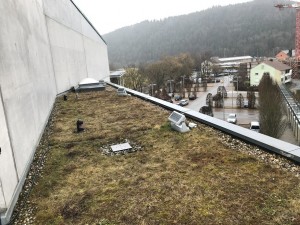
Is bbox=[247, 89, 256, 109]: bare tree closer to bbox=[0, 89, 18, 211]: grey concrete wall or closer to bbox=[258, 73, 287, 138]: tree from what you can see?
bbox=[258, 73, 287, 138]: tree

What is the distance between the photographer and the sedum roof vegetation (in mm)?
2556

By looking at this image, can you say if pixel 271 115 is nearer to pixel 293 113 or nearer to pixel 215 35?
pixel 293 113

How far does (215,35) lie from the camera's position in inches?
4510

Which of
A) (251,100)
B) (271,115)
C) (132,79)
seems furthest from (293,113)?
(132,79)

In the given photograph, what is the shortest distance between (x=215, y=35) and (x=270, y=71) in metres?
77.4

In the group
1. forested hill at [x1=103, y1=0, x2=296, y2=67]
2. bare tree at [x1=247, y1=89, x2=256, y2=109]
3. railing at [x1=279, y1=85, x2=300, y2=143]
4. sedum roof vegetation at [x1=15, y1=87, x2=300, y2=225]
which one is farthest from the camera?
forested hill at [x1=103, y1=0, x2=296, y2=67]

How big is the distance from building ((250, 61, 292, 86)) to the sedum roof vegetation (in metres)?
42.2

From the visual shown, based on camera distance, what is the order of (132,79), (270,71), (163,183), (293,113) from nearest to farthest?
(163,183), (293,113), (132,79), (270,71)

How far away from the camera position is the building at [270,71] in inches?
1684

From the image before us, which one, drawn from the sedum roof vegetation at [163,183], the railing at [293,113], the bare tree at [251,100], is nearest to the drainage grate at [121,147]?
the sedum roof vegetation at [163,183]

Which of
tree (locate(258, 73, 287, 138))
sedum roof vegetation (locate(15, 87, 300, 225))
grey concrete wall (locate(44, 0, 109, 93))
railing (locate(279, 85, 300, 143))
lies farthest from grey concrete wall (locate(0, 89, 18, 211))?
railing (locate(279, 85, 300, 143))

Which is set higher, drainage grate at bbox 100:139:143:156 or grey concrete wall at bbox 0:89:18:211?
grey concrete wall at bbox 0:89:18:211

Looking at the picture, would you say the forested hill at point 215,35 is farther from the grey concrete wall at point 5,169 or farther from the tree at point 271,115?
the grey concrete wall at point 5,169

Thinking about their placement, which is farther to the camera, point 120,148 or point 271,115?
point 271,115
